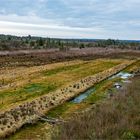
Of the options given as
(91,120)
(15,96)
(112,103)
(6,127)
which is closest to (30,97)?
(15,96)

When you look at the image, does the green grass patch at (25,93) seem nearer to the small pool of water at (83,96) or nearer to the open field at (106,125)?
the small pool of water at (83,96)

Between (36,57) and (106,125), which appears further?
(36,57)

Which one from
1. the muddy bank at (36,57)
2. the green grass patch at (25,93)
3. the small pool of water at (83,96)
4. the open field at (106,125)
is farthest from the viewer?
the muddy bank at (36,57)

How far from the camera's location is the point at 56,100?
2539cm

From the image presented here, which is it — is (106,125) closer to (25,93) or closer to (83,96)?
(83,96)

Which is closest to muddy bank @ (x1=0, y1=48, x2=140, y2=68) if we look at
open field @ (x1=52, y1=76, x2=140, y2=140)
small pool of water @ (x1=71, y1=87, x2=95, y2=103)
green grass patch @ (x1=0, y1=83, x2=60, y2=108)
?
green grass patch @ (x1=0, y1=83, x2=60, y2=108)

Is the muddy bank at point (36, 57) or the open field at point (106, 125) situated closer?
the open field at point (106, 125)

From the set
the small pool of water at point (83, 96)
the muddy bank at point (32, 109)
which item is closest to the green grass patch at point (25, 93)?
the muddy bank at point (32, 109)

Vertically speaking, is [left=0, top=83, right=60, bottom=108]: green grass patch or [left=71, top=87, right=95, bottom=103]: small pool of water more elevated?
[left=0, top=83, right=60, bottom=108]: green grass patch

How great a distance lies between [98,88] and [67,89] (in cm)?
357

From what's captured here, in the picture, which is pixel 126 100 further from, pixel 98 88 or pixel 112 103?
pixel 98 88

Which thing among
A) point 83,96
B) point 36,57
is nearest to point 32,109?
point 83,96

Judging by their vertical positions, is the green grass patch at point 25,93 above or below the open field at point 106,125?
below

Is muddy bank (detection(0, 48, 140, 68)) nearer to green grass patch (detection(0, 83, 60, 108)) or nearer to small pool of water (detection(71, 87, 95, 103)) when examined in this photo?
green grass patch (detection(0, 83, 60, 108))
